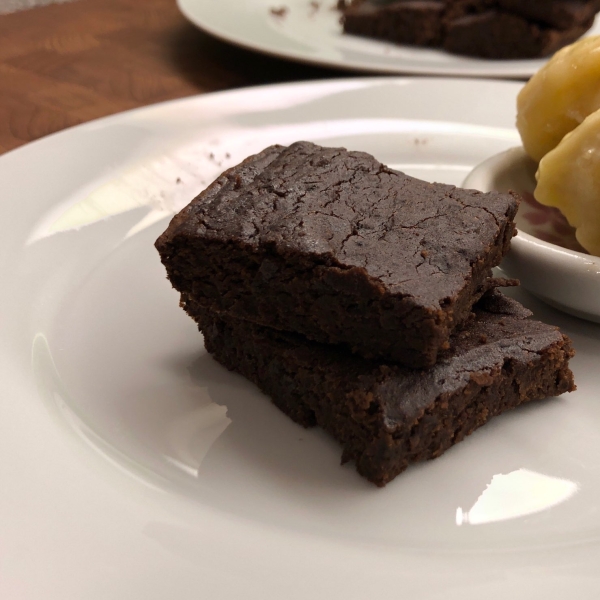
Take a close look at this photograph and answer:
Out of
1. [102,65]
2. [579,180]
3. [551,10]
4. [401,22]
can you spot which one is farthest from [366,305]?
[551,10]

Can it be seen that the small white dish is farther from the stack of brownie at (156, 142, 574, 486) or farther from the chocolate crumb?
the chocolate crumb

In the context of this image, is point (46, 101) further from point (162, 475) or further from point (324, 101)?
point (162, 475)

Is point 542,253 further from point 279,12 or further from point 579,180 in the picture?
point 279,12

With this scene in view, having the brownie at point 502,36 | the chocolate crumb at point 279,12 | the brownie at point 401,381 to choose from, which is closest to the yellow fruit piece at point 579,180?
the brownie at point 401,381

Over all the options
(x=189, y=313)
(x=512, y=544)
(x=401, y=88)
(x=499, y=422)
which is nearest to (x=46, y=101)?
(x=401, y=88)

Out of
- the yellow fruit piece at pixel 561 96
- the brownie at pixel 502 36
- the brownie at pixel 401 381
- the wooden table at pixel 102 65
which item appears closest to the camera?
the brownie at pixel 401 381

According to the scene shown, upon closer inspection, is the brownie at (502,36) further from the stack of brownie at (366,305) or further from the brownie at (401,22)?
the stack of brownie at (366,305)
